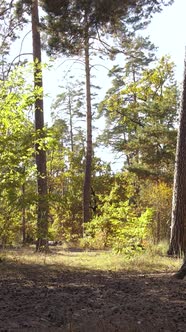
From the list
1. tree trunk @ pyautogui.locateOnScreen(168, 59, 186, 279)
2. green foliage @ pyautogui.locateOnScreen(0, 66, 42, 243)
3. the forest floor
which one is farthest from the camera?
tree trunk @ pyautogui.locateOnScreen(168, 59, 186, 279)

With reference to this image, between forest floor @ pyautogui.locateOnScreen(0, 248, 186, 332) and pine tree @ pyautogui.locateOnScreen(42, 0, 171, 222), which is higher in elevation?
pine tree @ pyautogui.locateOnScreen(42, 0, 171, 222)

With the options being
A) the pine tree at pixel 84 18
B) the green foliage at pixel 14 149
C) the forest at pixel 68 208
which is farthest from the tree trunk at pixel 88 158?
the green foliage at pixel 14 149

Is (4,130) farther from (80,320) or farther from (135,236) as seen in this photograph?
(80,320)

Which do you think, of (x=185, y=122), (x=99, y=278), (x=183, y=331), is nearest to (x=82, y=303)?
(x=183, y=331)

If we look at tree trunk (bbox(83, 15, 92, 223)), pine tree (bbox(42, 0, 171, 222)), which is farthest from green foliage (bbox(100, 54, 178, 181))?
pine tree (bbox(42, 0, 171, 222))

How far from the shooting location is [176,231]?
9.80m

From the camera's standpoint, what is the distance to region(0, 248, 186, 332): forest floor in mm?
3838

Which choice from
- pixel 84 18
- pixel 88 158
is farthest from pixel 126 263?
pixel 88 158

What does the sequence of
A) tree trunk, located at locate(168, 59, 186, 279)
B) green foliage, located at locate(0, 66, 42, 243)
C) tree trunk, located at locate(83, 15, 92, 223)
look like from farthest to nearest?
tree trunk, located at locate(83, 15, 92, 223) < tree trunk, located at locate(168, 59, 186, 279) < green foliage, located at locate(0, 66, 42, 243)

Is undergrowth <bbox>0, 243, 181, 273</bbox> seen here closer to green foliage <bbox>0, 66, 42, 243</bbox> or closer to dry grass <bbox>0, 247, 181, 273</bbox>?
dry grass <bbox>0, 247, 181, 273</bbox>

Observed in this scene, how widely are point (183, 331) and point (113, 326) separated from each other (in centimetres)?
62

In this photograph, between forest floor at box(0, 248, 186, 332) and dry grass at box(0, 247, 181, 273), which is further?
dry grass at box(0, 247, 181, 273)

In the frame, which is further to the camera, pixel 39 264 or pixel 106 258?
pixel 106 258

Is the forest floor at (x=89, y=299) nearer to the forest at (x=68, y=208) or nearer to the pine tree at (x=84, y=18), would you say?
the forest at (x=68, y=208)
